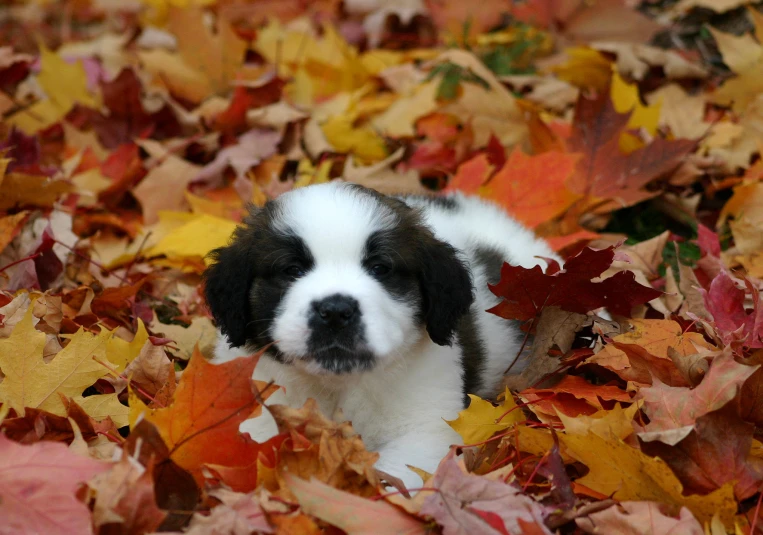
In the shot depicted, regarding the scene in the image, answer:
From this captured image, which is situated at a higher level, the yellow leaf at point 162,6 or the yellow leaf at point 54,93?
the yellow leaf at point 54,93

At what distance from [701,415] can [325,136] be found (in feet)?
10.1

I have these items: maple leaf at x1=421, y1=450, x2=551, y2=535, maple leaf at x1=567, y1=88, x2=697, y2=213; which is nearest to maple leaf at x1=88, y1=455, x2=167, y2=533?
maple leaf at x1=421, y1=450, x2=551, y2=535

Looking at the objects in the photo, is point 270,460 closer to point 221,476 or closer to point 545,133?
point 221,476

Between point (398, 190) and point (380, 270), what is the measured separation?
157 cm

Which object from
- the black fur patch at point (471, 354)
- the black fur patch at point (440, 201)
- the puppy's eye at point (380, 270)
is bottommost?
the black fur patch at point (471, 354)

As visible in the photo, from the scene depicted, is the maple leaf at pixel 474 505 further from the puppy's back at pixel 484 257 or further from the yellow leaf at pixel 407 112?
the yellow leaf at pixel 407 112

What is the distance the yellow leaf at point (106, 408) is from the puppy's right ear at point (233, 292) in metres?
0.43

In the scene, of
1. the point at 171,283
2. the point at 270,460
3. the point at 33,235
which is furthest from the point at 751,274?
the point at 33,235

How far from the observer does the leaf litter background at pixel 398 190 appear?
2.35 metres

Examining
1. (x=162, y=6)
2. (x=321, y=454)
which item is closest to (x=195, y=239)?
(x=321, y=454)

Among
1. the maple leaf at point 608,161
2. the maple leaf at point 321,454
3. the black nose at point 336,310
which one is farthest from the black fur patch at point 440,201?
the maple leaf at point 321,454

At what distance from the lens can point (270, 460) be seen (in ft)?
8.37

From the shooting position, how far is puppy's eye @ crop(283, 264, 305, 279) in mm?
2943

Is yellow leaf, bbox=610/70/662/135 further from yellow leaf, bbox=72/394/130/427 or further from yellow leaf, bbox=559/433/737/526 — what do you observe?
yellow leaf, bbox=72/394/130/427
